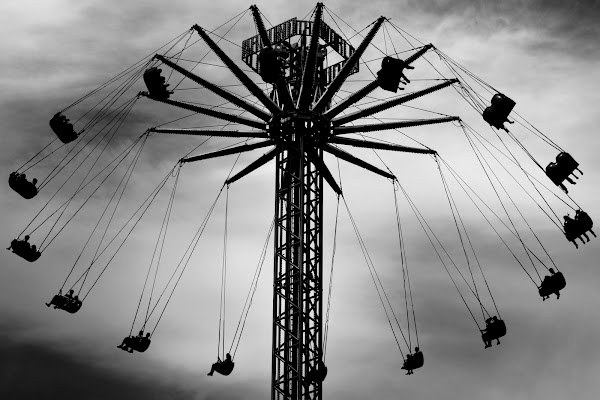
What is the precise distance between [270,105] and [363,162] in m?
4.52

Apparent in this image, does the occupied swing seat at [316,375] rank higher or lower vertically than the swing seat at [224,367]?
lower

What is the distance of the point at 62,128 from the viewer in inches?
1094

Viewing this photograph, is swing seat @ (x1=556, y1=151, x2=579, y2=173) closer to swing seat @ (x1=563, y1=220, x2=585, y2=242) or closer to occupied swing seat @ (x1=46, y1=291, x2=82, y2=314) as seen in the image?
swing seat @ (x1=563, y1=220, x2=585, y2=242)

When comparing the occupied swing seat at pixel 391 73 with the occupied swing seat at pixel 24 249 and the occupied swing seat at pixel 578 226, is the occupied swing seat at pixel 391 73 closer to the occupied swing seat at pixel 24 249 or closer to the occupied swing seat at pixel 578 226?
the occupied swing seat at pixel 578 226

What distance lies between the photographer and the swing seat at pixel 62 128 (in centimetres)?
2770

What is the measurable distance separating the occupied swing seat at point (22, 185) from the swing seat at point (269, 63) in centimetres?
954

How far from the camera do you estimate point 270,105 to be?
27.8 meters

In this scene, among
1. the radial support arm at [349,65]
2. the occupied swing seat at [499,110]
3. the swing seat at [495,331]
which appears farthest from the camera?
the swing seat at [495,331]

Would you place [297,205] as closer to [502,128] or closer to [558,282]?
[502,128]

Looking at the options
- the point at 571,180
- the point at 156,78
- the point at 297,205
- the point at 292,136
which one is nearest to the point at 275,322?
the point at 297,205

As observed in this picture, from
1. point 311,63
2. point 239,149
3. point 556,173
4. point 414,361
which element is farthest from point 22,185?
point 556,173

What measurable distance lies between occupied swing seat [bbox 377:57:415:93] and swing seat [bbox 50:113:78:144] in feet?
38.9

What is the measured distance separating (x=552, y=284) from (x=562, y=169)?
4.23 metres

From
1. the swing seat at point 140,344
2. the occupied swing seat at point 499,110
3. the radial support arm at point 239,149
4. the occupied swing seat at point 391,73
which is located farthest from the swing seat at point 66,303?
the occupied swing seat at point 499,110
